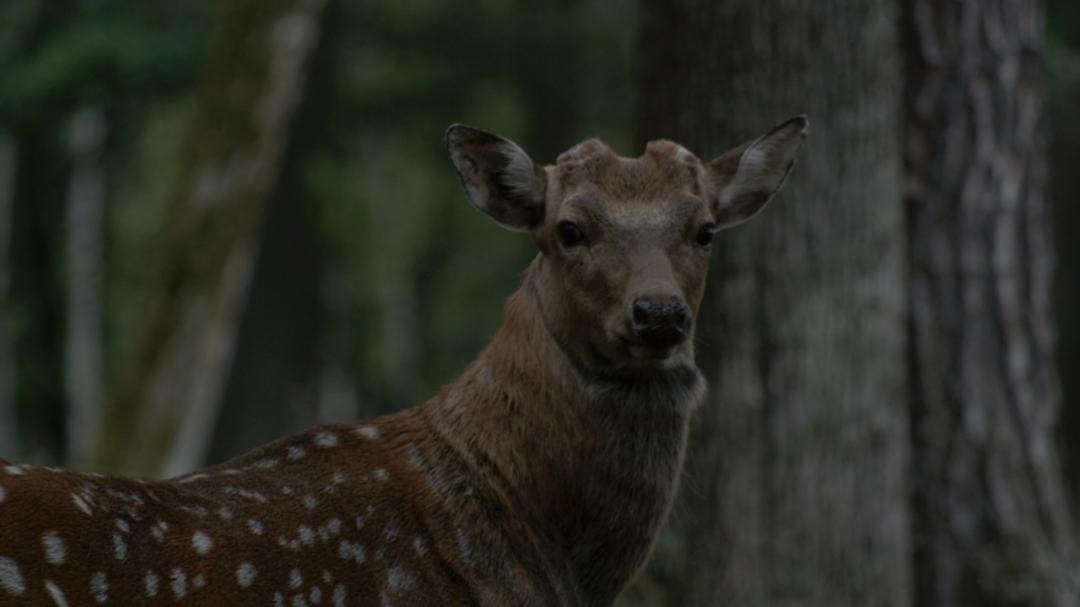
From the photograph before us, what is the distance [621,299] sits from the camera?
515cm

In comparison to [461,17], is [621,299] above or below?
below

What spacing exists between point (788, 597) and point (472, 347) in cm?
2268

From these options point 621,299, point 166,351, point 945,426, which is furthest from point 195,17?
point 621,299

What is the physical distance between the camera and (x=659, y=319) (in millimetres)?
4949

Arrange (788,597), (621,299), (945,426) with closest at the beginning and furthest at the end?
1. (621,299)
2. (788,597)
3. (945,426)

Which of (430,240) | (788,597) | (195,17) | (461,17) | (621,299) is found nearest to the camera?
(621,299)

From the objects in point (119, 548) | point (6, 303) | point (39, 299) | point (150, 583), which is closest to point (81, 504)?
point (119, 548)

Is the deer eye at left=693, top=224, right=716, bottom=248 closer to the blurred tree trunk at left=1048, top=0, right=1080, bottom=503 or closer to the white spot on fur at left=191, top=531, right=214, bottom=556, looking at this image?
the white spot on fur at left=191, top=531, right=214, bottom=556

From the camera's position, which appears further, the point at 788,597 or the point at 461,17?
the point at 461,17

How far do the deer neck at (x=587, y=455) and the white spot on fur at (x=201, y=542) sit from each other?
3.50 ft

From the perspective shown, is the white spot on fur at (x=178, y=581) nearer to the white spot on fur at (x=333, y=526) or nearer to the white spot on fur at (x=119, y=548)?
the white spot on fur at (x=119, y=548)

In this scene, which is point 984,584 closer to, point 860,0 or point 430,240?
point 860,0

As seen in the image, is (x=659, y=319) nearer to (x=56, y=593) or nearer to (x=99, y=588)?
(x=99, y=588)

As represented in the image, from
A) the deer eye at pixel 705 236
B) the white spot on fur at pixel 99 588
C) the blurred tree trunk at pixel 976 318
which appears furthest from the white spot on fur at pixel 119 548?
the blurred tree trunk at pixel 976 318
